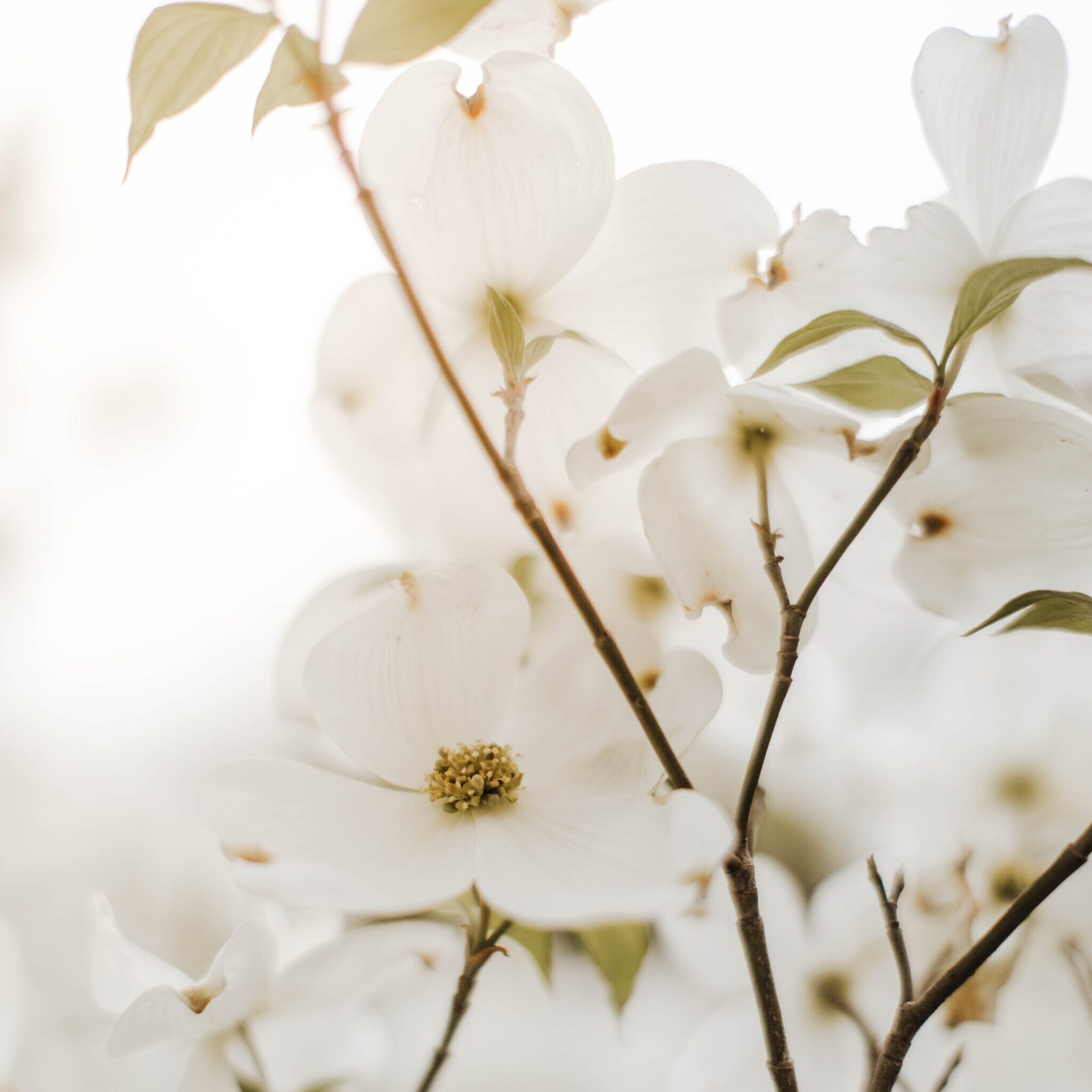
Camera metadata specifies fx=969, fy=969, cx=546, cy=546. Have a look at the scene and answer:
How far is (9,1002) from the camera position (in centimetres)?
37

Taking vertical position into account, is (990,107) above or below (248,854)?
above

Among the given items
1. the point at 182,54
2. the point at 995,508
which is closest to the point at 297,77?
the point at 182,54

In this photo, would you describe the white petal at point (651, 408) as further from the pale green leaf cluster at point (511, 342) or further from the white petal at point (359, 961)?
the white petal at point (359, 961)

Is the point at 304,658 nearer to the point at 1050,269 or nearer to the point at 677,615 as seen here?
the point at 677,615

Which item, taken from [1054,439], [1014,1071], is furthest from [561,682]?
[1014,1071]

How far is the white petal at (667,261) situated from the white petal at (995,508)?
0.09 meters

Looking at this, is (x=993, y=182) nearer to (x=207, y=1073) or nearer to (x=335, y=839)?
(x=335, y=839)

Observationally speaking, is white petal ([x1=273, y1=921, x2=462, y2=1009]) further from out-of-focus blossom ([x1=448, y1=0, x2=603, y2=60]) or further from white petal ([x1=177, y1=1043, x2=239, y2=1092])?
out-of-focus blossom ([x1=448, y1=0, x2=603, y2=60])

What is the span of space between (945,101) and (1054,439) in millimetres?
112

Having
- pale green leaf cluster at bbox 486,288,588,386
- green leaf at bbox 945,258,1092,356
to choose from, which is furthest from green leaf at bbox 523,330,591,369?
green leaf at bbox 945,258,1092,356

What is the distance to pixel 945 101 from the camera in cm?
31

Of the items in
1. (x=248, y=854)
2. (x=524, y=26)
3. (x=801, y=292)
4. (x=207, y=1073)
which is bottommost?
(x=207, y=1073)

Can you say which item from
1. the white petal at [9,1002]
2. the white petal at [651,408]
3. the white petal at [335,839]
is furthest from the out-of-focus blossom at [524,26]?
the white petal at [9,1002]

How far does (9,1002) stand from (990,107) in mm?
466
